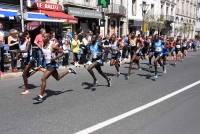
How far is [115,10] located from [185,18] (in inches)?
1376

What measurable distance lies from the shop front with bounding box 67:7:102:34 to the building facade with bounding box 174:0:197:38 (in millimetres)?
29713

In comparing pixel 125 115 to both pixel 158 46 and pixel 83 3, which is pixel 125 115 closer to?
pixel 158 46

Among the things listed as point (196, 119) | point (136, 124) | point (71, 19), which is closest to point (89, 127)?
point (136, 124)

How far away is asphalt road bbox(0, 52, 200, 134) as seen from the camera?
738 centimetres

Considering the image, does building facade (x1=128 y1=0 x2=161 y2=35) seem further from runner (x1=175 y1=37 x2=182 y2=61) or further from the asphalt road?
the asphalt road

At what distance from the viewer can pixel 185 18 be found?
7394 cm

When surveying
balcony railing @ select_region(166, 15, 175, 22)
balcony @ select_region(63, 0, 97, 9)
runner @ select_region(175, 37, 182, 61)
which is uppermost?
balcony @ select_region(63, 0, 97, 9)

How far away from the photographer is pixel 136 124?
766cm

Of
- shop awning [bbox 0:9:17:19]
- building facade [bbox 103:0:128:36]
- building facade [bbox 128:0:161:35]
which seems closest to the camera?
shop awning [bbox 0:9:17:19]

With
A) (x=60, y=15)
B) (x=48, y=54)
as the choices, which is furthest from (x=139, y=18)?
(x=48, y=54)

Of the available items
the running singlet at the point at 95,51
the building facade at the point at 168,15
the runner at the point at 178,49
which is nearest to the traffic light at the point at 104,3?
the runner at the point at 178,49

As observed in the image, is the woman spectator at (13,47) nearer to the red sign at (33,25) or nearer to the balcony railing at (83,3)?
the red sign at (33,25)

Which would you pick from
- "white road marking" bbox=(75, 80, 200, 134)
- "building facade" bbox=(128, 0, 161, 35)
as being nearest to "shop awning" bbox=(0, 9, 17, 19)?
"white road marking" bbox=(75, 80, 200, 134)

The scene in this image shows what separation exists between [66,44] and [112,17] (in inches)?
899
